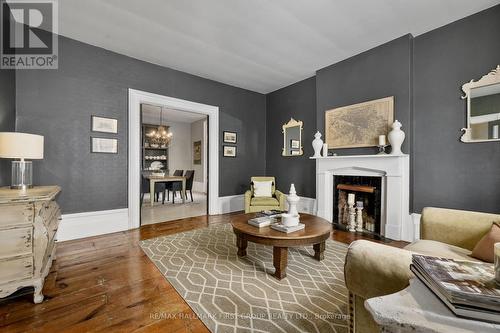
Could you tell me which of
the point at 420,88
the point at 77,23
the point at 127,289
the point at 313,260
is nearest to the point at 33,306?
the point at 127,289

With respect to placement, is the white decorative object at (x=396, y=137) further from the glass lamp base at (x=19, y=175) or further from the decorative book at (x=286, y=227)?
the glass lamp base at (x=19, y=175)

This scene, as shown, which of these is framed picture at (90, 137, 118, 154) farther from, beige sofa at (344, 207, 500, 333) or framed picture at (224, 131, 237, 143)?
beige sofa at (344, 207, 500, 333)

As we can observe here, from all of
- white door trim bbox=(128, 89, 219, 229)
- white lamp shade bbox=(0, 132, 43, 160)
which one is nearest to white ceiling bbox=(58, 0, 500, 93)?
white door trim bbox=(128, 89, 219, 229)

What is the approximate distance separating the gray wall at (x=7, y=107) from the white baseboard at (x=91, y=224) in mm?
896

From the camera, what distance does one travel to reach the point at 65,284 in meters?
1.99

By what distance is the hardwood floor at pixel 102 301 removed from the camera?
1487 mm

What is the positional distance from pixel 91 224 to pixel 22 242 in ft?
5.65

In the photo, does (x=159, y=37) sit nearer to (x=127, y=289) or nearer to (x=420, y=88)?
(x=127, y=289)

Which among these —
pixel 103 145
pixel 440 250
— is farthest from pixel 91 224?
pixel 440 250

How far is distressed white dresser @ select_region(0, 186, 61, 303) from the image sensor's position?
1.66 meters

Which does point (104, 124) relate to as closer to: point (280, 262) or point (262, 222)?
point (262, 222)

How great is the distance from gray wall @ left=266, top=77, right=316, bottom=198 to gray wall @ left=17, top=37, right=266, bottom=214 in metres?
2.42

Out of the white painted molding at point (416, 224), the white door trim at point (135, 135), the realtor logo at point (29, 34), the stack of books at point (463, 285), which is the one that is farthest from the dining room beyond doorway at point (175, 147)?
the stack of books at point (463, 285)

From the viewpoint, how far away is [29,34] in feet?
9.47
